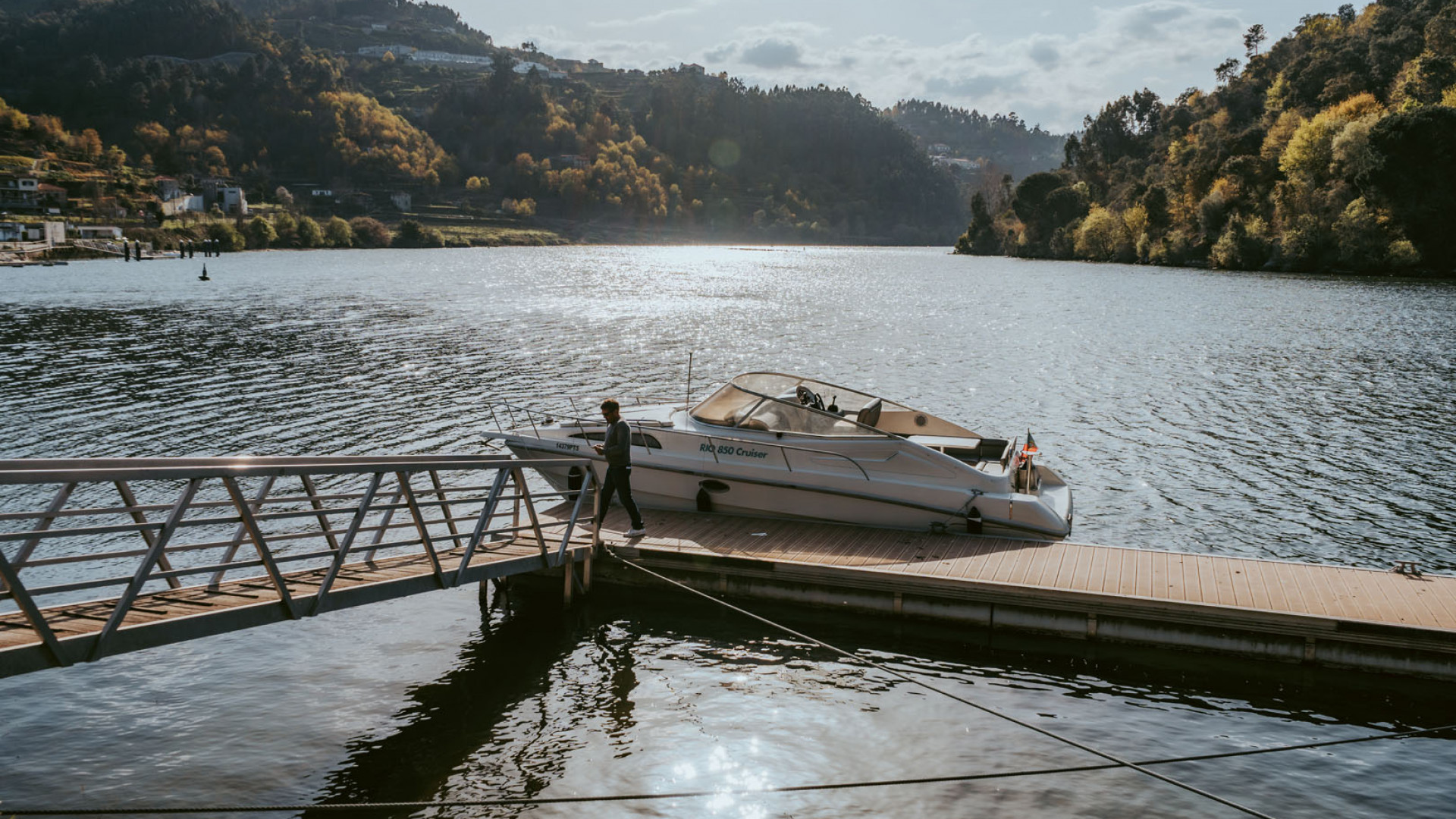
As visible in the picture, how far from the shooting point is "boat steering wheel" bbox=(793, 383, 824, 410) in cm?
1673

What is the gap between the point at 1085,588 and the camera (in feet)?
41.7

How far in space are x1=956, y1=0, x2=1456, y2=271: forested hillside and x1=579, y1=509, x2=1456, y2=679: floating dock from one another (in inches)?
3805

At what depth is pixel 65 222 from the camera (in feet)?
513

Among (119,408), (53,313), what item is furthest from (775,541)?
(53,313)

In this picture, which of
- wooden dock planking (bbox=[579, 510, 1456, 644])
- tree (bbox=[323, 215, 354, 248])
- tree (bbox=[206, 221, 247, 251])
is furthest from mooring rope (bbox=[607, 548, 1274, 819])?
tree (bbox=[323, 215, 354, 248])

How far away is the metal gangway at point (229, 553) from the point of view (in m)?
8.31

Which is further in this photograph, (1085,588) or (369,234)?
(369,234)

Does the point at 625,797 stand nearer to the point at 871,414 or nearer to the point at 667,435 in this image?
the point at 667,435

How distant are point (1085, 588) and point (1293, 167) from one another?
362ft

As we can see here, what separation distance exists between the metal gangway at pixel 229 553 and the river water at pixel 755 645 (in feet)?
4.66

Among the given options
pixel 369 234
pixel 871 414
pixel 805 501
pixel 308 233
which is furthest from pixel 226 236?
pixel 805 501

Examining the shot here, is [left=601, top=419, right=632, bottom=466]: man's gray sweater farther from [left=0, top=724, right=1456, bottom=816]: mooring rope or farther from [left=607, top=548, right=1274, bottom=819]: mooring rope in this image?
[left=0, top=724, right=1456, bottom=816]: mooring rope

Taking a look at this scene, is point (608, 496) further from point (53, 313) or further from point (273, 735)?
point (53, 313)

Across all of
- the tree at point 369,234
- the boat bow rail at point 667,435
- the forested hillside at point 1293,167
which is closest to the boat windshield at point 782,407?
the boat bow rail at point 667,435
